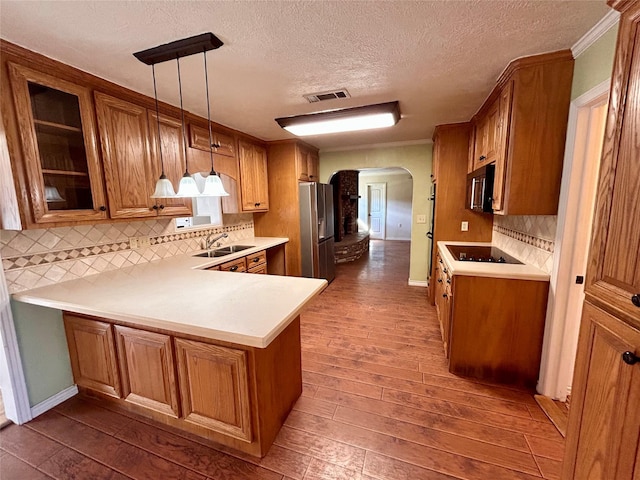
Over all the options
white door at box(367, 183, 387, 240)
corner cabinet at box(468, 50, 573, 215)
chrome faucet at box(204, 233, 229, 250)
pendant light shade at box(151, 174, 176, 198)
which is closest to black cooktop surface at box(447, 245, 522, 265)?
corner cabinet at box(468, 50, 573, 215)

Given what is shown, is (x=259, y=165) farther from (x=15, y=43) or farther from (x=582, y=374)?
(x=582, y=374)

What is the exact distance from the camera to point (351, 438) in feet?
5.31

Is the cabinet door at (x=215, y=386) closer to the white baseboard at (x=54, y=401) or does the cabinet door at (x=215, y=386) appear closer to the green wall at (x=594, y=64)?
the white baseboard at (x=54, y=401)

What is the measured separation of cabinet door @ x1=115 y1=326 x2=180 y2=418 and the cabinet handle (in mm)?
1903

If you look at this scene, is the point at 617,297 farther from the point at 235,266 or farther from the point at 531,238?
the point at 235,266

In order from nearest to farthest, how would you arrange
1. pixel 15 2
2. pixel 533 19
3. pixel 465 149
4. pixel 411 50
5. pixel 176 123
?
pixel 15 2 → pixel 533 19 → pixel 411 50 → pixel 176 123 → pixel 465 149

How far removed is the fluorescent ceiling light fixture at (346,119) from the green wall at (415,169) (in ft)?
5.21

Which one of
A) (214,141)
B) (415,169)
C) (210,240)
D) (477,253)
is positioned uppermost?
(214,141)

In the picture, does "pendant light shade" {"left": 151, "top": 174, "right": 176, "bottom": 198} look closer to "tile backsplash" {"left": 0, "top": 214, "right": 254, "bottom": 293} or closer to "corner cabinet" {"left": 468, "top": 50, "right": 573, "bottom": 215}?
"tile backsplash" {"left": 0, "top": 214, "right": 254, "bottom": 293}

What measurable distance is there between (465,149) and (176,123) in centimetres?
328

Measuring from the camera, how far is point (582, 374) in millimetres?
998

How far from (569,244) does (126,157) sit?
3.19 meters

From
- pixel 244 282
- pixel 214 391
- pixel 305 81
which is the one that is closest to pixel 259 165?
pixel 305 81

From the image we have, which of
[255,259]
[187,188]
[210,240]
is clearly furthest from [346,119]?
[210,240]
